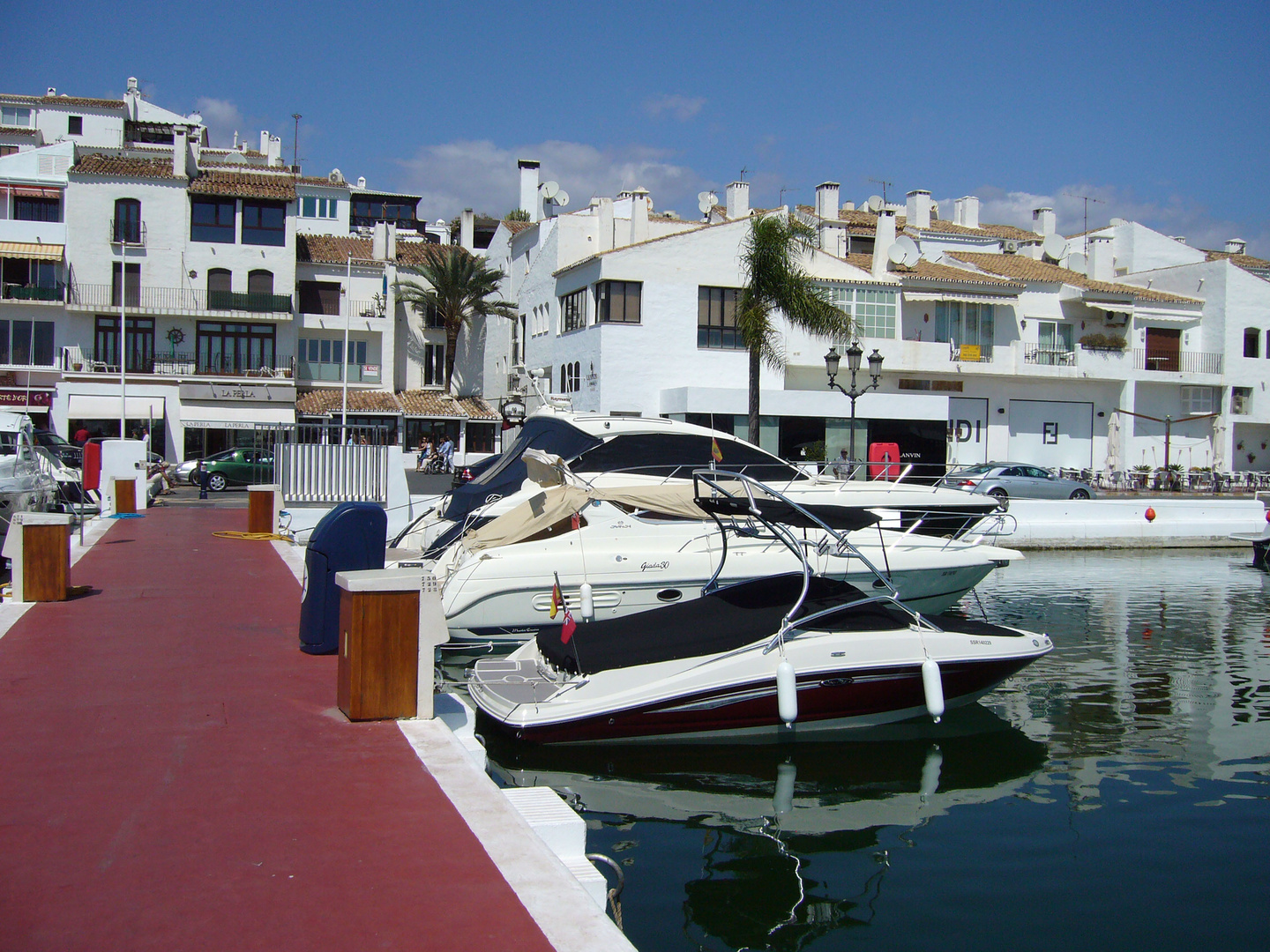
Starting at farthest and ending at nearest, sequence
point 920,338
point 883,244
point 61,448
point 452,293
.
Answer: point 452,293 < point 920,338 < point 883,244 < point 61,448

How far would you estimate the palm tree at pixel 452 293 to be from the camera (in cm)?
4925

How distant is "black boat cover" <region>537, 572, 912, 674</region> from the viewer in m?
8.86

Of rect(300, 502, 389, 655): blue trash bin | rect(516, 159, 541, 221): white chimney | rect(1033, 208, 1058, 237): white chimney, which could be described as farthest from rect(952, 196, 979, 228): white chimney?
rect(300, 502, 389, 655): blue trash bin

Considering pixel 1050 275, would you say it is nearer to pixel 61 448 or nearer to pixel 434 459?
pixel 434 459

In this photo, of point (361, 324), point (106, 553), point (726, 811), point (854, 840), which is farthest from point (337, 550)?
point (361, 324)

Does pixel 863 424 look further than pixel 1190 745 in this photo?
Yes

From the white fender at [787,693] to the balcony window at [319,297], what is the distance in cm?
4370

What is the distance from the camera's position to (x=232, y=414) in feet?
143

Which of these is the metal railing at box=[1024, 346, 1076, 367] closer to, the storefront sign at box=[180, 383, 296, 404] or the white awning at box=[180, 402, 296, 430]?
the white awning at box=[180, 402, 296, 430]

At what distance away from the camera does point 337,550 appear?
354 inches

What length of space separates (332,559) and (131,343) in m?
40.8

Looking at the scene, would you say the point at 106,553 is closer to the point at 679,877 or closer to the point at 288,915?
the point at 679,877

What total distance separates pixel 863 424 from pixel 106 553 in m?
27.6

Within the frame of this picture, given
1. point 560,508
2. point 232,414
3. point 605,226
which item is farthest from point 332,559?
point 232,414
